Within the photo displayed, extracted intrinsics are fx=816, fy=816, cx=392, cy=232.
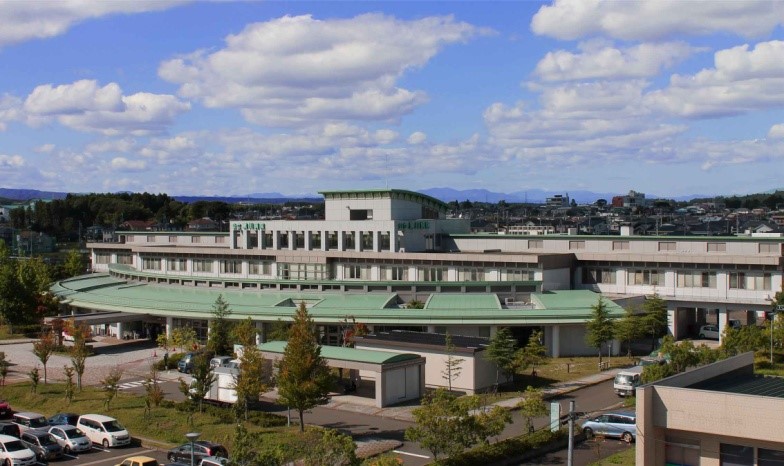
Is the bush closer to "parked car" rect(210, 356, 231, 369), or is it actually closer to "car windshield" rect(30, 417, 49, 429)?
"car windshield" rect(30, 417, 49, 429)

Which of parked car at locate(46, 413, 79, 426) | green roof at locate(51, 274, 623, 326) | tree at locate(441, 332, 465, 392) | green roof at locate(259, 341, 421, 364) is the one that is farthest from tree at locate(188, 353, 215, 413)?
green roof at locate(51, 274, 623, 326)

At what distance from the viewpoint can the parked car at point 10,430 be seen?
34656mm

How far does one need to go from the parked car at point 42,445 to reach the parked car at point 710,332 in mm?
45067

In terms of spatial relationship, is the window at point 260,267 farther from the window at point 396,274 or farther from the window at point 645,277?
the window at point 645,277

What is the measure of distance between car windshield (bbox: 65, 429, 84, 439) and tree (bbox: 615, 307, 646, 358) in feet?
102

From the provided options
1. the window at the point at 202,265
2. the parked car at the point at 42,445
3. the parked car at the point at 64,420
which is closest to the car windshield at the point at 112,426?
the parked car at the point at 42,445

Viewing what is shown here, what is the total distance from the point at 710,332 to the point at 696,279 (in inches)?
157

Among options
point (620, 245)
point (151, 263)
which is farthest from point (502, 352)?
point (151, 263)

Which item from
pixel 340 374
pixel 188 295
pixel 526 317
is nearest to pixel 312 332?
pixel 340 374

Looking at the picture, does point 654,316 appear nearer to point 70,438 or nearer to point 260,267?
point 260,267

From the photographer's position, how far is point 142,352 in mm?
59719

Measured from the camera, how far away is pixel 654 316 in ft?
179

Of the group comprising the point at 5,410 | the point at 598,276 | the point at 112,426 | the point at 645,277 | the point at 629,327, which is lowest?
the point at 5,410

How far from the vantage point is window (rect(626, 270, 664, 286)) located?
61.2 m
